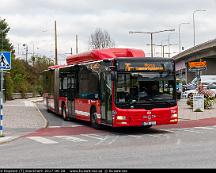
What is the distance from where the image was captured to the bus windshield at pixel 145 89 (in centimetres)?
1767

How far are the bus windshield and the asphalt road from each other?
1242 millimetres

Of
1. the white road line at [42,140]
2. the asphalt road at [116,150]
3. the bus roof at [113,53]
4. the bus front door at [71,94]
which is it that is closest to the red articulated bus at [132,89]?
the bus roof at [113,53]

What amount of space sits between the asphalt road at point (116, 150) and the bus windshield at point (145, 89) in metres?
1.24

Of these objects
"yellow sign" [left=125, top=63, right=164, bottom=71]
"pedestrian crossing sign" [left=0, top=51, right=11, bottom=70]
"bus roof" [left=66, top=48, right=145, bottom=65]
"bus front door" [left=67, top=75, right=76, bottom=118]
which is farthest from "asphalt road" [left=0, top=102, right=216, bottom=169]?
"bus front door" [left=67, top=75, right=76, bottom=118]

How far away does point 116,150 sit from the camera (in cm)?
1332

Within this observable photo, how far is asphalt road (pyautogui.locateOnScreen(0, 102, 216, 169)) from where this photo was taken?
35.0 ft

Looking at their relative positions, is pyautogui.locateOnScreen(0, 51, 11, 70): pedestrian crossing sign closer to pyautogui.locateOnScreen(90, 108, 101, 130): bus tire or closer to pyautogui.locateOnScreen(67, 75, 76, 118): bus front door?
pyautogui.locateOnScreen(90, 108, 101, 130): bus tire

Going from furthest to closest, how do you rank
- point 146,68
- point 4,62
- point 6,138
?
point 4,62 → point 146,68 → point 6,138

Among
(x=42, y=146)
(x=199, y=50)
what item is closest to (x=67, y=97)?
(x=42, y=146)

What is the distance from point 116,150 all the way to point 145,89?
4.96 metres

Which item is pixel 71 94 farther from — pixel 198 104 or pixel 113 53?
pixel 198 104

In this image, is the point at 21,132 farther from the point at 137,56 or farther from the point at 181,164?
the point at 181,164

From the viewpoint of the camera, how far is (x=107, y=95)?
1828 cm

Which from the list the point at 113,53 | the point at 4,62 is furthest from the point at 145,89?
the point at 4,62
